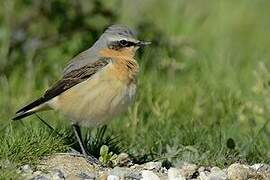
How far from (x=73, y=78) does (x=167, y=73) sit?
9.57ft

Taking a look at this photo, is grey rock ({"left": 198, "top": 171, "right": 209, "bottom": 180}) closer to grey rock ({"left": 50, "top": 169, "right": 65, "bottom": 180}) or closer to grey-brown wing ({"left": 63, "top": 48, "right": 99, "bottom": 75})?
grey rock ({"left": 50, "top": 169, "right": 65, "bottom": 180})

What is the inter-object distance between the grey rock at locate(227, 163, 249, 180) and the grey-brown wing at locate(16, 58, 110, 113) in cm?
159

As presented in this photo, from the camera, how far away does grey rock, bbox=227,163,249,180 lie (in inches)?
281

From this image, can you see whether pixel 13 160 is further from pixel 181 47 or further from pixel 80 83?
pixel 181 47

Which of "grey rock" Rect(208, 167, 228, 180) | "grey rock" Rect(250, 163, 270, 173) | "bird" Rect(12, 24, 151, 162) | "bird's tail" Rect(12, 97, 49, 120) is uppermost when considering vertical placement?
"bird" Rect(12, 24, 151, 162)

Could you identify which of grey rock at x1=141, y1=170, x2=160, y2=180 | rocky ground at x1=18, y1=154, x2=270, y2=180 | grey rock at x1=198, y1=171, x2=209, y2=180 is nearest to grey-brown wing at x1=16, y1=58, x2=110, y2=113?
rocky ground at x1=18, y1=154, x2=270, y2=180

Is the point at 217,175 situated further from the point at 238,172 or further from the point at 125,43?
the point at 125,43

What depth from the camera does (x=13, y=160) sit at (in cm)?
709

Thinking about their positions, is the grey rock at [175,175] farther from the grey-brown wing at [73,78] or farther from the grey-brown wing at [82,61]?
the grey-brown wing at [82,61]

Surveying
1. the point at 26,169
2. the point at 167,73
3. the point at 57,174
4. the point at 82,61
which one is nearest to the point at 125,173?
the point at 57,174

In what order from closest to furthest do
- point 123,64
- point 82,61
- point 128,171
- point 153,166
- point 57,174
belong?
point 57,174 < point 128,171 < point 153,166 < point 123,64 < point 82,61

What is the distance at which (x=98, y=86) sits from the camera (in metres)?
7.94

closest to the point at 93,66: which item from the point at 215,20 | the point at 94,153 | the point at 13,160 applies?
the point at 94,153

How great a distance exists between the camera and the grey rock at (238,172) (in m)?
7.12
